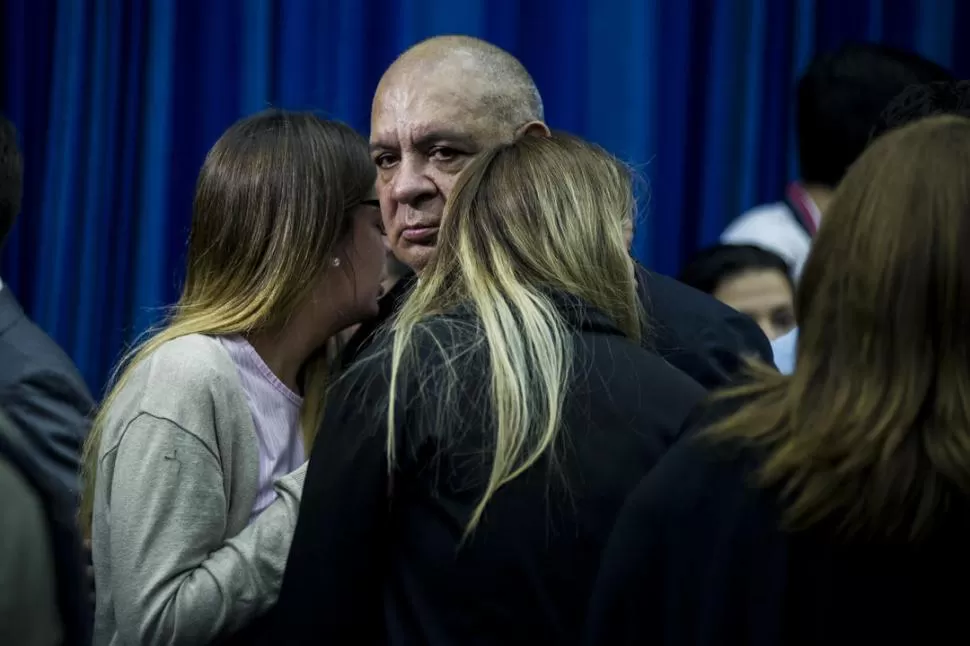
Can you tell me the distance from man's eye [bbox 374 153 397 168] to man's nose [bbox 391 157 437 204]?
0.06 m

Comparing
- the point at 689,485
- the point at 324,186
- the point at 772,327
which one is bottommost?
the point at 772,327

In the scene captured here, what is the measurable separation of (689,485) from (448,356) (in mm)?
382

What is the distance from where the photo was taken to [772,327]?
3094 mm

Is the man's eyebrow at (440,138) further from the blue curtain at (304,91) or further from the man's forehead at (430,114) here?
the blue curtain at (304,91)

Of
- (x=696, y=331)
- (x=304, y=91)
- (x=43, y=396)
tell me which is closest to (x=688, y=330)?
(x=696, y=331)

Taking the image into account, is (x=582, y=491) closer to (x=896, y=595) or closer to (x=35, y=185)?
(x=896, y=595)

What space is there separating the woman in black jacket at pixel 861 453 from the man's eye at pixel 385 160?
139cm

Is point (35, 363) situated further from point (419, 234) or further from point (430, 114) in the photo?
point (430, 114)

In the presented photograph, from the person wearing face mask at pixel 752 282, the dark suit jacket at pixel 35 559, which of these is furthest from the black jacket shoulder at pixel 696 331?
the dark suit jacket at pixel 35 559

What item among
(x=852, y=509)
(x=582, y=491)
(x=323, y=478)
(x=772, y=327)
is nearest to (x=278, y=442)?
(x=323, y=478)

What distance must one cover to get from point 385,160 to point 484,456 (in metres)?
1.12

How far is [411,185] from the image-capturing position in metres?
2.52

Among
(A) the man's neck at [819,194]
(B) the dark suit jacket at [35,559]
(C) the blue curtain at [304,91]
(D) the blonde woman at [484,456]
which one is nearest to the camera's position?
(B) the dark suit jacket at [35,559]

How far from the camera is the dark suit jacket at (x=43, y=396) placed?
229 cm
